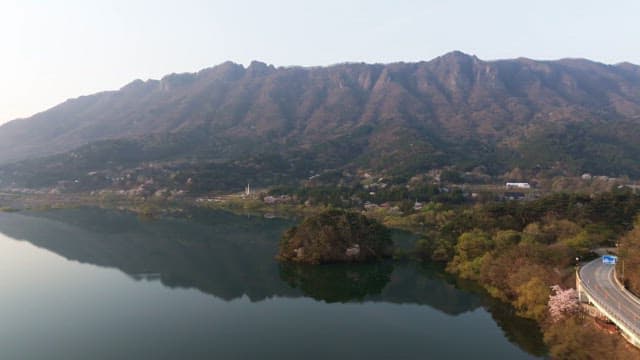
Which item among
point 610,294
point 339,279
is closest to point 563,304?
point 610,294

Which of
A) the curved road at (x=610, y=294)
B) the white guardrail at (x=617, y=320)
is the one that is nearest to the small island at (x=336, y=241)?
the curved road at (x=610, y=294)

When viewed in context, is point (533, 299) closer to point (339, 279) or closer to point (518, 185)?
point (339, 279)

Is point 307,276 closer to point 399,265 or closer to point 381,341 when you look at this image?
point 399,265

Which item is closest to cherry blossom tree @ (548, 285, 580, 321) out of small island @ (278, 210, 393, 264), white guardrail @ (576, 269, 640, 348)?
white guardrail @ (576, 269, 640, 348)

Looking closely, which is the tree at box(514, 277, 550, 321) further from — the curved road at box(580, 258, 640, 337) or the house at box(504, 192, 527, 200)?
the house at box(504, 192, 527, 200)

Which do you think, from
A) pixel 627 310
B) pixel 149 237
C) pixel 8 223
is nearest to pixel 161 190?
pixel 8 223

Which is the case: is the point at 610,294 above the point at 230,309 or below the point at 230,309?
above
